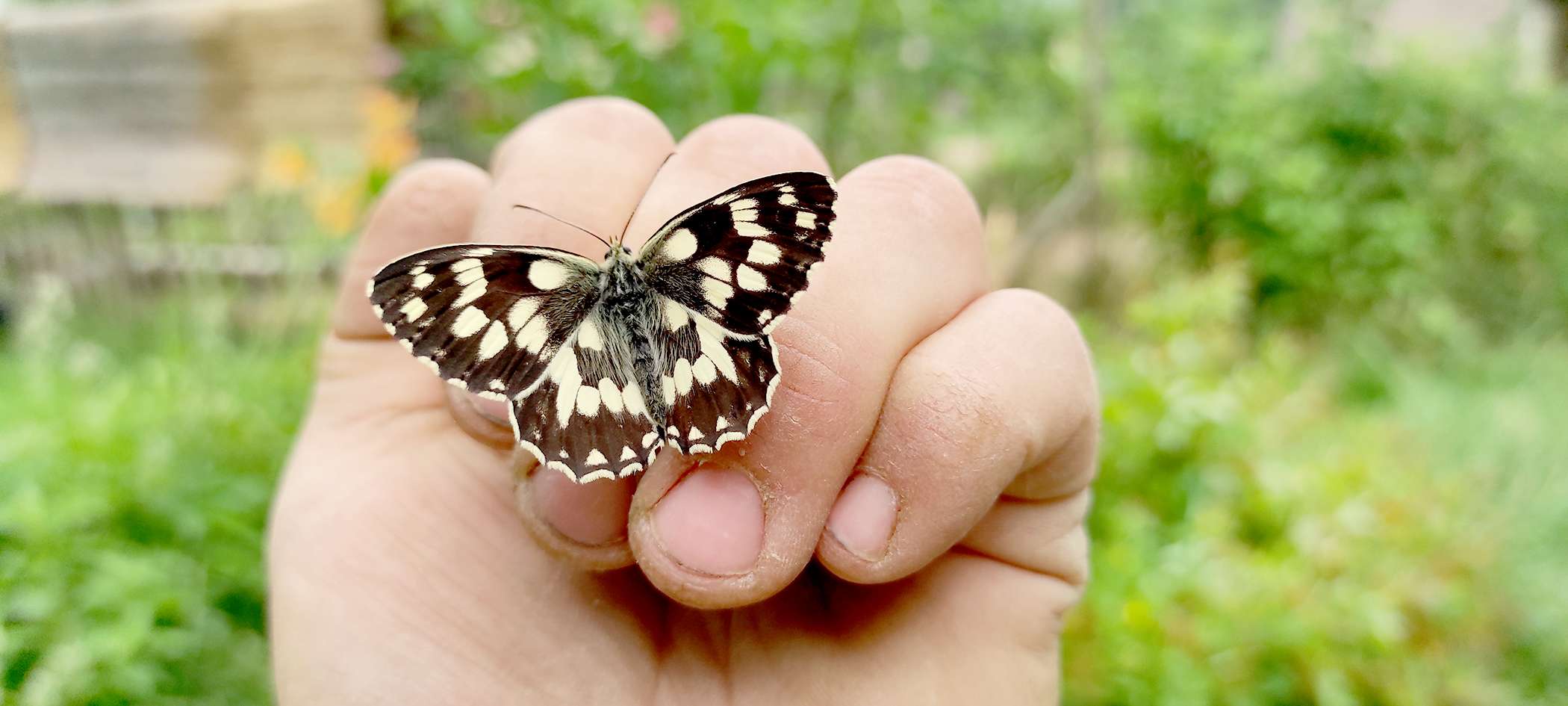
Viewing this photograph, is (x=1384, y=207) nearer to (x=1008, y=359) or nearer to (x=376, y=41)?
(x=1008, y=359)

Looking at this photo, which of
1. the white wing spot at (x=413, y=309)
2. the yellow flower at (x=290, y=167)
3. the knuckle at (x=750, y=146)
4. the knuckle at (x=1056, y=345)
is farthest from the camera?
the yellow flower at (x=290, y=167)

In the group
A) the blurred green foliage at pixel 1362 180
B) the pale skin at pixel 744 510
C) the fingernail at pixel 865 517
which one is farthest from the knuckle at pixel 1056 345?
the blurred green foliage at pixel 1362 180

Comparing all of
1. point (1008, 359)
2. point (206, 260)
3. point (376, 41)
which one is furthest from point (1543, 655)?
point (376, 41)

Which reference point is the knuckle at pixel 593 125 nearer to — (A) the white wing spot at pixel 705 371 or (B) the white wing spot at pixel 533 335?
(B) the white wing spot at pixel 533 335

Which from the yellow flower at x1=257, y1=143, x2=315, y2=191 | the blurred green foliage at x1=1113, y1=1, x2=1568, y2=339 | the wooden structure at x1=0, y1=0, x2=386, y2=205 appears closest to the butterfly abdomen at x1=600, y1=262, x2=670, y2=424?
the yellow flower at x1=257, y1=143, x2=315, y2=191

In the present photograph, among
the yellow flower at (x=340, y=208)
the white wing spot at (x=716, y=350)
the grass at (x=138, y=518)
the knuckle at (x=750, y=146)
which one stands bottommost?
the grass at (x=138, y=518)

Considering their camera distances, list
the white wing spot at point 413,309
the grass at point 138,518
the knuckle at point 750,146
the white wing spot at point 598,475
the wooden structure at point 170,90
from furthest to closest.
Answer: the wooden structure at point 170,90
the grass at point 138,518
the knuckle at point 750,146
the white wing spot at point 413,309
the white wing spot at point 598,475

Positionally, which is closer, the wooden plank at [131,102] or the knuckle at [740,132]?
the knuckle at [740,132]

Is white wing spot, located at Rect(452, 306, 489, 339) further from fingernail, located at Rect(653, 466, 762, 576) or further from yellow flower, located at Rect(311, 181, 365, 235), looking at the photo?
yellow flower, located at Rect(311, 181, 365, 235)
